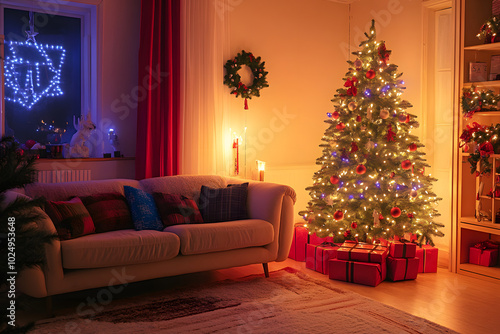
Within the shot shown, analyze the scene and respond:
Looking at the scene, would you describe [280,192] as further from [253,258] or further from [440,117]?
[440,117]

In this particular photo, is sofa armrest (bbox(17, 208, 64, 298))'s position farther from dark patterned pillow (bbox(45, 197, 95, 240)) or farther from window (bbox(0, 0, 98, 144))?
window (bbox(0, 0, 98, 144))

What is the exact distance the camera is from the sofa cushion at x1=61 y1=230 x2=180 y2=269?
124 inches

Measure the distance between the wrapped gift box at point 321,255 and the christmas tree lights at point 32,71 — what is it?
2798 mm

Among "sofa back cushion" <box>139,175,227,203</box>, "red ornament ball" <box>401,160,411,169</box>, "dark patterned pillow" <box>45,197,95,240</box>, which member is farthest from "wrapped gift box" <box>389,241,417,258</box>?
"dark patterned pillow" <box>45,197,95,240</box>

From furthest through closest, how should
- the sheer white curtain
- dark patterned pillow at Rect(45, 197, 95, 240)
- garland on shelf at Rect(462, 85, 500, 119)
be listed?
the sheer white curtain < garland on shelf at Rect(462, 85, 500, 119) < dark patterned pillow at Rect(45, 197, 95, 240)

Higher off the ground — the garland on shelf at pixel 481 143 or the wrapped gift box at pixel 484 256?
the garland on shelf at pixel 481 143

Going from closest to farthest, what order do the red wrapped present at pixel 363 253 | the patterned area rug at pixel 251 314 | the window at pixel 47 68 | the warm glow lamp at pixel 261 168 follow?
the patterned area rug at pixel 251 314 < the red wrapped present at pixel 363 253 < the window at pixel 47 68 < the warm glow lamp at pixel 261 168

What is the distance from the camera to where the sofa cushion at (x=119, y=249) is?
3.16m

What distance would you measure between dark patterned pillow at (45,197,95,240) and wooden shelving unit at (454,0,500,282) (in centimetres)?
312

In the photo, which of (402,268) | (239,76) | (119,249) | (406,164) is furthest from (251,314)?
(239,76)

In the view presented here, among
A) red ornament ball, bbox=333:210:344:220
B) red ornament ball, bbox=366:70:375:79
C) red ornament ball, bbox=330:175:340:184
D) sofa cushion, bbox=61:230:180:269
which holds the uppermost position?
red ornament ball, bbox=366:70:375:79

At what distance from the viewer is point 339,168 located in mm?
4574

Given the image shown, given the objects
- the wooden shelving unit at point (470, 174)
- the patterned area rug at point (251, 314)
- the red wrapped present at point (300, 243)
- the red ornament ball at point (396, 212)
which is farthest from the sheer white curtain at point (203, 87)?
the wooden shelving unit at point (470, 174)

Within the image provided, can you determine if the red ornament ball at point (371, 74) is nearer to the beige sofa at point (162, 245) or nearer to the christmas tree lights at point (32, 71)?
the beige sofa at point (162, 245)
